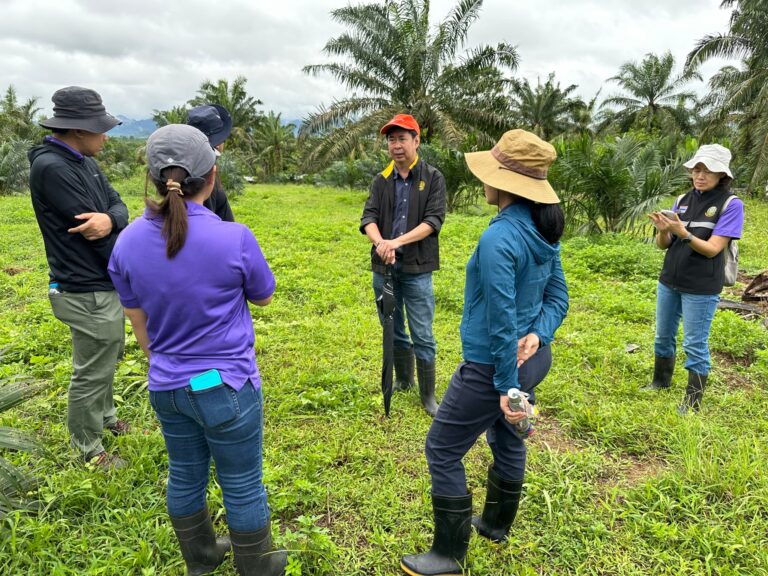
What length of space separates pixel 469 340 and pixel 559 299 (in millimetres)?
515

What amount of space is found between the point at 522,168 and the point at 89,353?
253 centimetres

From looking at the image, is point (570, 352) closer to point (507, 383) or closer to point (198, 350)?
point (507, 383)

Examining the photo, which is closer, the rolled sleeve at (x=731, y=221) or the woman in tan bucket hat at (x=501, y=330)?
the woman in tan bucket hat at (x=501, y=330)

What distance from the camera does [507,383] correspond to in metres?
1.95

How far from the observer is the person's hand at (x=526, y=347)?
210 cm

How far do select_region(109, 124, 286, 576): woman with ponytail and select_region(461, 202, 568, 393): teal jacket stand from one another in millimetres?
849

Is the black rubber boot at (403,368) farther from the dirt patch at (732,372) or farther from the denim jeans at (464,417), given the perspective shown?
the dirt patch at (732,372)

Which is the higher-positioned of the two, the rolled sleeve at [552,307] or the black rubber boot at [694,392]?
the rolled sleeve at [552,307]

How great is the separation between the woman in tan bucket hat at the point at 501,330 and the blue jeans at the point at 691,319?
1842mm

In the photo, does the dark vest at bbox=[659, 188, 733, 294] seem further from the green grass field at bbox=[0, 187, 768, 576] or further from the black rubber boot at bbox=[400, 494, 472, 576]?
the black rubber boot at bbox=[400, 494, 472, 576]

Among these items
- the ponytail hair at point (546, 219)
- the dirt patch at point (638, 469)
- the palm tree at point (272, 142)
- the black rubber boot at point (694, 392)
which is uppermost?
the palm tree at point (272, 142)

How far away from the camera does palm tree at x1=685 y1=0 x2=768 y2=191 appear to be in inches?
593

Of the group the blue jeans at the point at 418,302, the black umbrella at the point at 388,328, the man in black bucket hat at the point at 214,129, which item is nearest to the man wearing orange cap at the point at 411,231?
the blue jeans at the point at 418,302

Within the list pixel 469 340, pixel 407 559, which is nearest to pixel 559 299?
pixel 469 340
